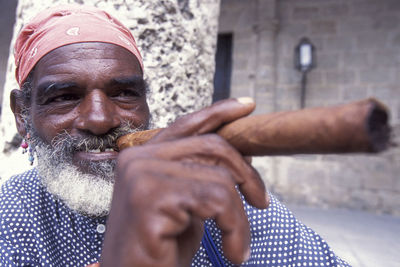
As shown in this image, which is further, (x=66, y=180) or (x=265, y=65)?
(x=265, y=65)

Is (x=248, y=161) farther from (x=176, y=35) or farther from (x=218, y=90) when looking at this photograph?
(x=218, y=90)

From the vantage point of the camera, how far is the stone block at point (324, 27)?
525 cm

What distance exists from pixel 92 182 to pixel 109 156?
110 millimetres

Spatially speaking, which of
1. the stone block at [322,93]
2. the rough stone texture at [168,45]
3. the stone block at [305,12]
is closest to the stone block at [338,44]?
the stone block at [305,12]

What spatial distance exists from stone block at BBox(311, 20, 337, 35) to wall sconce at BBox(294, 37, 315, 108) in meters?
0.22

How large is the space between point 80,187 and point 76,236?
247 millimetres

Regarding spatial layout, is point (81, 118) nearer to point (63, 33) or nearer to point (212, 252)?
point (63, 33)

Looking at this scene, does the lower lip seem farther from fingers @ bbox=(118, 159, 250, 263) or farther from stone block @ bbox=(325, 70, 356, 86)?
stone block @ bbox=(325, 70, 356, 86)

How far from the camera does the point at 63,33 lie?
121cm

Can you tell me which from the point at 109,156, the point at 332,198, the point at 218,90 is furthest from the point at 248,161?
the point at 218,90

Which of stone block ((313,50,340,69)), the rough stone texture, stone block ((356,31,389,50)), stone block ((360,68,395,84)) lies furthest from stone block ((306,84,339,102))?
the rough stone texture

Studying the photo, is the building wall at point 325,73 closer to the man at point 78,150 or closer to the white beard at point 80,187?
the man at point 78,150

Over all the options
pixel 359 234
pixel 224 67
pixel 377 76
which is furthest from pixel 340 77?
pixel 359 234

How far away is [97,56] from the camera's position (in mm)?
1192
